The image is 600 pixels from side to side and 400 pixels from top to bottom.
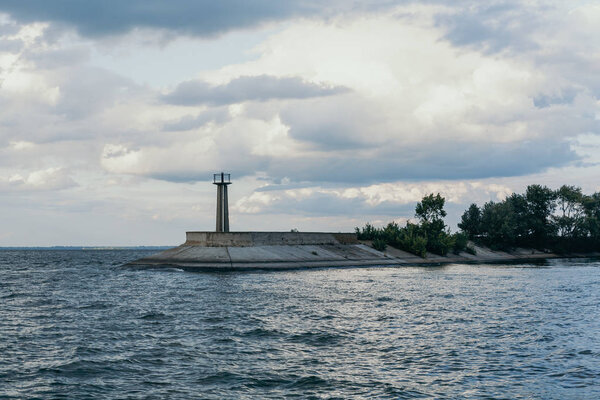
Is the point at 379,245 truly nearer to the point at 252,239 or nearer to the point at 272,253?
the point at 272,253

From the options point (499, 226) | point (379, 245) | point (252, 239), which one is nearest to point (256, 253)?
point (252, 239)

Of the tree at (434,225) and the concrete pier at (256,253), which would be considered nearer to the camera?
the concrete pier at (256,253)

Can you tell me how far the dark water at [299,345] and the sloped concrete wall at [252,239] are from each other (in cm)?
4533

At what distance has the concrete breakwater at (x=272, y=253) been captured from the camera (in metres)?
89.0

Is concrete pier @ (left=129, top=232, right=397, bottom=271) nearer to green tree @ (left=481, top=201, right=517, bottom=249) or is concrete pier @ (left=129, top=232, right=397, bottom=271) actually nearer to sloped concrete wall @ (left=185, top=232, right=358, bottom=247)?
sloped concrete wall @ (left=185, top=232, right=358, bottom=247)

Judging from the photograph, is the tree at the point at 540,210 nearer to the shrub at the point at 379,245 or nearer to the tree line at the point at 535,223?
the tree line at the point at 535,223

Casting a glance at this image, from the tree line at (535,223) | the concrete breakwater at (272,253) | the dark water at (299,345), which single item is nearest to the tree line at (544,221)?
the tree line at (535,223)

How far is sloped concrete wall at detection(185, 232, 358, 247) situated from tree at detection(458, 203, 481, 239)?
63.2m

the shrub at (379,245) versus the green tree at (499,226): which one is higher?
the green tree at (499,226)

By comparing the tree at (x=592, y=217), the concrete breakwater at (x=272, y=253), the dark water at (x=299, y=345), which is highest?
the tree at (x=592, y=217)

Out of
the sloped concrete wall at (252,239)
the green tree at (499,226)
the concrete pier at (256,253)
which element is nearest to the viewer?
the concrete pier at (256,253)

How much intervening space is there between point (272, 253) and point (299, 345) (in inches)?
2747

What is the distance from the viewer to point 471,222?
164125 mm

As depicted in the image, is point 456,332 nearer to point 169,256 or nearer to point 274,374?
point 274,374
